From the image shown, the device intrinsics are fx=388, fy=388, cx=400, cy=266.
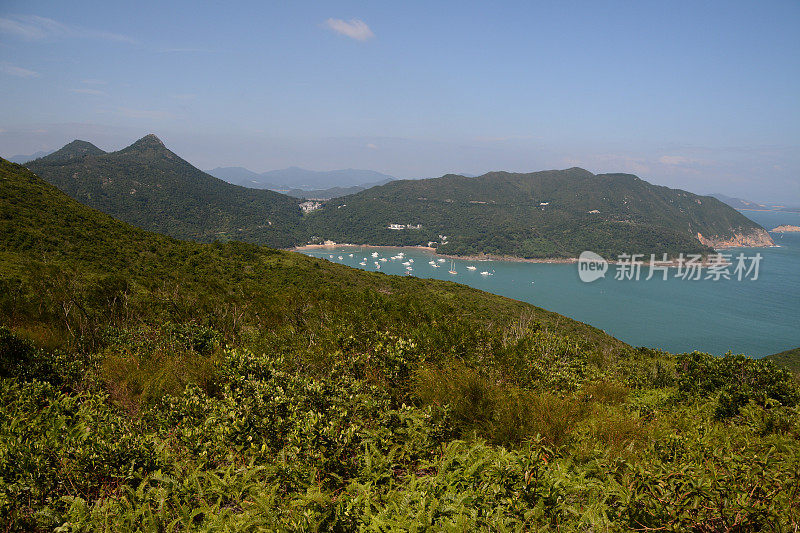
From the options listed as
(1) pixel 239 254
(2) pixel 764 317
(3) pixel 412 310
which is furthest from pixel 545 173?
(3) pixel 412 310

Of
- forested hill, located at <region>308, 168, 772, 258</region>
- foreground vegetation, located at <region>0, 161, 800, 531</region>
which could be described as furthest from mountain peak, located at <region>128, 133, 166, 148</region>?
foreground vegetation, located at <region>0, 161, 800, 531</region>


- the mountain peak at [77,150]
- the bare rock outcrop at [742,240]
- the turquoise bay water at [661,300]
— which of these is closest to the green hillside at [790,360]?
the turquoise bay water at [661,300]

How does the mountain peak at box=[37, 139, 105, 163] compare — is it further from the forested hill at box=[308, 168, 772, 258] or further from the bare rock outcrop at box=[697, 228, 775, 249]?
the bare rock outcrop at box=[697, 228, 775, 249]

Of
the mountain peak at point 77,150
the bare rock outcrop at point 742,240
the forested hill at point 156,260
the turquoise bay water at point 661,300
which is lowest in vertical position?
the turquoise bay water at point 661,300

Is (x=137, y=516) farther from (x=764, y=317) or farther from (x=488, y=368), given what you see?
(x=764, y=317)

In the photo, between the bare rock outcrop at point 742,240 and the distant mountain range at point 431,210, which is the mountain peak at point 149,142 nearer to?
the distant mountain range at point 431,210

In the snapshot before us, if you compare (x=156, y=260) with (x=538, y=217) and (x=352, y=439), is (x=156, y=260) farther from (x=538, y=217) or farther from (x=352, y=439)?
(x=538, y=217)

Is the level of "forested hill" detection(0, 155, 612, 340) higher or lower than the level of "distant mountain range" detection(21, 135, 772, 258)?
lower
